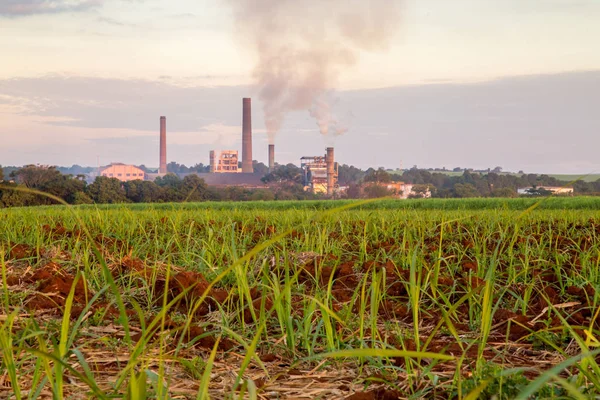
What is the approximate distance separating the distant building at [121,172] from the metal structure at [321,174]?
48392 millimetres

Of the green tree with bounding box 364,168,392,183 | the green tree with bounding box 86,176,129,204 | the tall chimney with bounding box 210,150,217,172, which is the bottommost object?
the green tree with bounding box 86,176,129,204

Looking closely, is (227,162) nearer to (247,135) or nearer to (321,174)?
(247,135)

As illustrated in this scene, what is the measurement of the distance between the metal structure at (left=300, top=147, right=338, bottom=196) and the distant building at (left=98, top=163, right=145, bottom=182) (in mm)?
48392

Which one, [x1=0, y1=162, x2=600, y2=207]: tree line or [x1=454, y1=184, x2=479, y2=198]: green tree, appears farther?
[x1=454, y1=184, x2=479, y2=198]: green tree

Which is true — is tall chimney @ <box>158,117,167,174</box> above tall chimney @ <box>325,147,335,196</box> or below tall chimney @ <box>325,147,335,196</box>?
above

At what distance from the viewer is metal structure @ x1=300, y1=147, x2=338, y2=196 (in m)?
78.2

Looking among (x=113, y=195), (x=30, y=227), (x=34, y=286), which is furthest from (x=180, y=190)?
(x=34, y=286)

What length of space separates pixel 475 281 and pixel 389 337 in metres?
1.06

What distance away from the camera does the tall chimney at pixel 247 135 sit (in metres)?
104

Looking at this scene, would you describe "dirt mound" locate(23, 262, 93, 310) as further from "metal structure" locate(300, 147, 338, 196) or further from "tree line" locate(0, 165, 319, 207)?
"metal structure" locate(300, 147, 338, 196)

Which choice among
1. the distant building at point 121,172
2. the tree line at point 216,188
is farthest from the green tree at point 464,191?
the distant building at point 121,172

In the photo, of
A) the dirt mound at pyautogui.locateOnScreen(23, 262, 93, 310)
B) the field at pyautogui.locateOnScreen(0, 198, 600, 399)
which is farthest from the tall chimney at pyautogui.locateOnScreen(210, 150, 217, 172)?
the dirt mound at pyautogui.locateOnScreen(23, 262, 93, 310)

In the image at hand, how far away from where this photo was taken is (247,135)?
104 meters

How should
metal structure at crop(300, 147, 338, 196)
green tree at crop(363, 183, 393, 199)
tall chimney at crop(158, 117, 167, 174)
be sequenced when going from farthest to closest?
tall chimney at crop(158, 117, 167, 174) < metal structure at crop(300, 147, 338, 196) < green tree at crop(363, 183, 393, 199)
